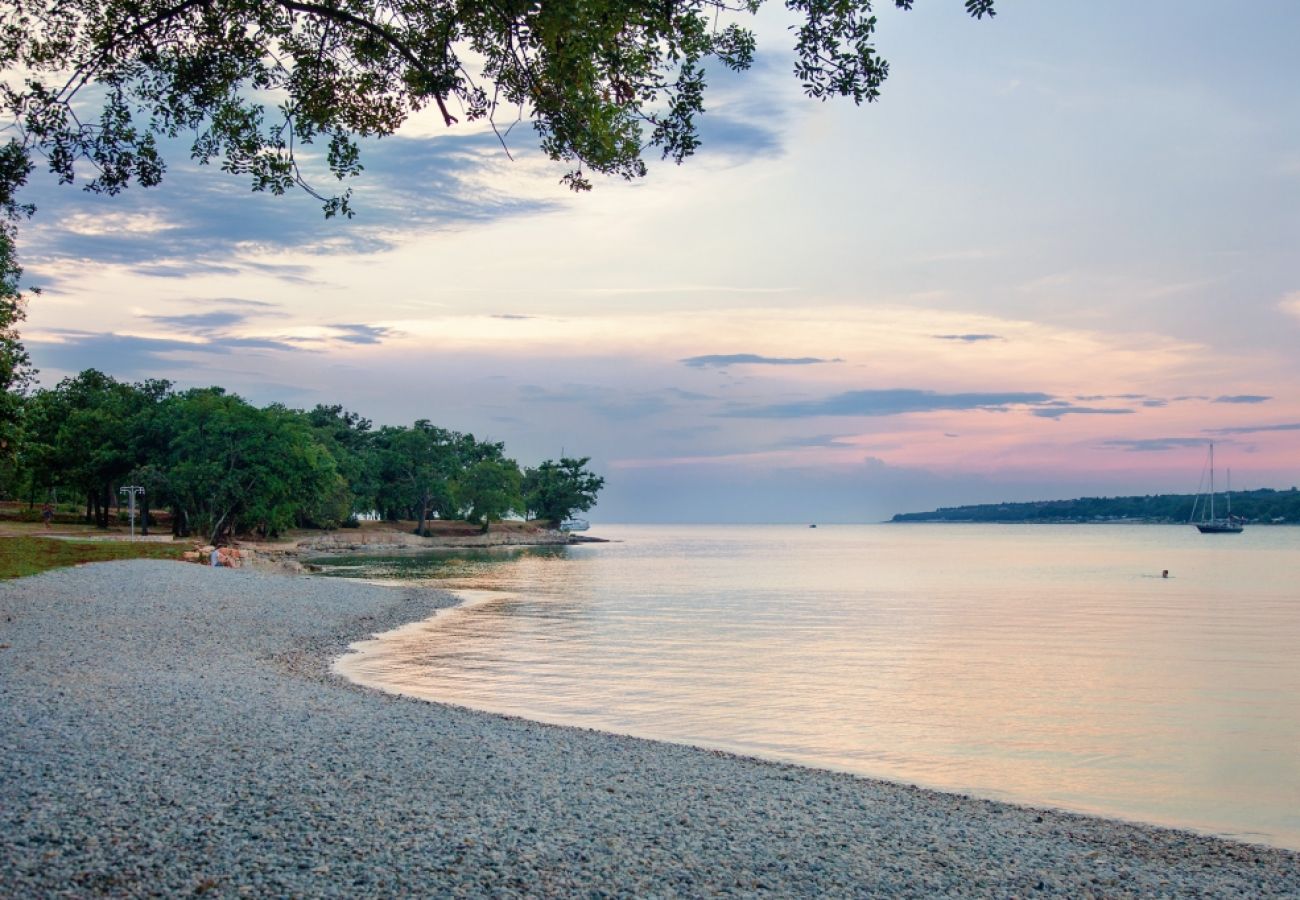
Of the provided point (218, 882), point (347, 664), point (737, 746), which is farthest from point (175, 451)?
point (218, 882)

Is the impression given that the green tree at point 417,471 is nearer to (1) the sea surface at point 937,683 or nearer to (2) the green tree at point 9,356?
(1) the sea surface at point 937,683

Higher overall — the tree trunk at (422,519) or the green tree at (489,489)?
the green tree at (489,489)

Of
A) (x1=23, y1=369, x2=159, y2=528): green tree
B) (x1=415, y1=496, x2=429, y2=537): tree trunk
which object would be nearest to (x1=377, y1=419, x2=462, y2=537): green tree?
(x1=415, y1=496, x2=429, y2=537): tree trunk

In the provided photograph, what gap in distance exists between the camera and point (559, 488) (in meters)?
152

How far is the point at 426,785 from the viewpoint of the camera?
9.17 metres

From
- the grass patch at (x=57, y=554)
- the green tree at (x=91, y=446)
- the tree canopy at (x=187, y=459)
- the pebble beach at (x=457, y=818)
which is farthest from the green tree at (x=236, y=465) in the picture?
the pebble beach at (x=457, y=818)

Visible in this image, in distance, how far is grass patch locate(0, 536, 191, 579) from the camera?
33.2 metres

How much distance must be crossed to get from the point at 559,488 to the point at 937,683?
132416 mm

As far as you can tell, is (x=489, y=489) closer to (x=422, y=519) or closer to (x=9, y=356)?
(x=422, y=519)

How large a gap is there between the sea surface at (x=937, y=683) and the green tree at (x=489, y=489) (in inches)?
2915

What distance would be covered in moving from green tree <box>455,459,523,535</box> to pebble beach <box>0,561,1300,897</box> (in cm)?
10431

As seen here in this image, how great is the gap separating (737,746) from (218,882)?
9.25 m

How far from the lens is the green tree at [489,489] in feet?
389

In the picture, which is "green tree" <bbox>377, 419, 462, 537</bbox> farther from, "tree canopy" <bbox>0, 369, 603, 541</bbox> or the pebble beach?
the pebble beach
